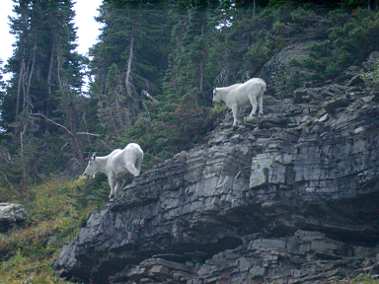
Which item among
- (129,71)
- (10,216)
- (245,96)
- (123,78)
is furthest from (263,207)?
(123,78)

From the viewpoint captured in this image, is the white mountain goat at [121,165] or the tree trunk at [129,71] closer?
the white mountain goat at [121,165]

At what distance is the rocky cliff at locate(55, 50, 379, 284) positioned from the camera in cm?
2748

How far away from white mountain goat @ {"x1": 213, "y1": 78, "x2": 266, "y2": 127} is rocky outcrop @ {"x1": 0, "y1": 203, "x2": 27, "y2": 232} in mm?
9714

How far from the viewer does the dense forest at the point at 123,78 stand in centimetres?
3472

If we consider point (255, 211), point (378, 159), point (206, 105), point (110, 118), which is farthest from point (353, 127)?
point (110, 118)

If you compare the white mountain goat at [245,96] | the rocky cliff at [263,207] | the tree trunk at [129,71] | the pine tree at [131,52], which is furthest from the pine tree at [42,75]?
the rocky cliff at [263,207]

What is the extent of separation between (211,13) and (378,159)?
19.3m

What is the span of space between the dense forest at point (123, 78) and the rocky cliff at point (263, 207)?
2.10 metres

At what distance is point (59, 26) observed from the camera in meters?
54.5

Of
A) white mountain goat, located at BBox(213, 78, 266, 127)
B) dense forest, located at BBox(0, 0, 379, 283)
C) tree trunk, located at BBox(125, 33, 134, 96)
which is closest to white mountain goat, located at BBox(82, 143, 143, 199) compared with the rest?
dense forest, located at BBox(0, 0, 379, 283)

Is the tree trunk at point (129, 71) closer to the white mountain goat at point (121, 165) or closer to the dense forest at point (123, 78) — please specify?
the dense forest at point (123, 78)

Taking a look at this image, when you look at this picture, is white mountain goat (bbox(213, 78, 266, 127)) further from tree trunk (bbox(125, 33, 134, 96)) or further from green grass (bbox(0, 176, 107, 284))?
tree trunk (bbox(125, 33, 134, 96))

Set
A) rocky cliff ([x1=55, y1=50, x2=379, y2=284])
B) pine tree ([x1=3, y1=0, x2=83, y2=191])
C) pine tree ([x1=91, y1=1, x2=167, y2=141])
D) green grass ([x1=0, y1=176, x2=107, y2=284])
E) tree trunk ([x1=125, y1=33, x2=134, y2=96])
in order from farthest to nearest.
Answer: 1. pine tree ([x1=3, y1=0, x2=83, y2=191])
2. pine tree ([x1=91, y1=1, x2=167, y2=141])
3. tree trunk ([x1=125, y1=33, x2=134, y2=96])
4. green grass ([x1=0, y1=176, x2=107, y2=284])
5. rocky cliff ([x1=55, y1=50, x2=379, y2=284])

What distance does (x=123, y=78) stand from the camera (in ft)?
161
